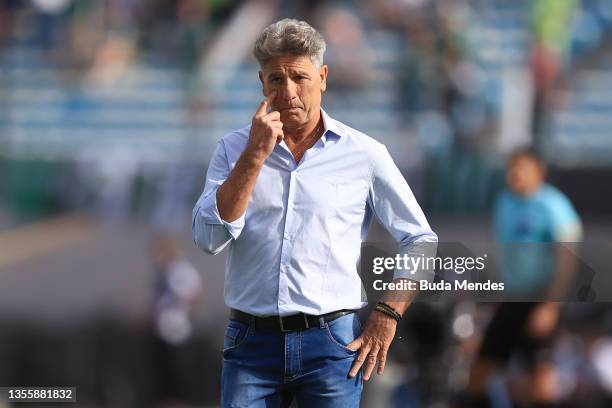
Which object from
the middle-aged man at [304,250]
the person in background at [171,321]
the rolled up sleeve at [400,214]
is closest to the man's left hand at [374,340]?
the middle-aged man at [304,250]

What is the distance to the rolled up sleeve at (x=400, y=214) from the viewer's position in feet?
12.3

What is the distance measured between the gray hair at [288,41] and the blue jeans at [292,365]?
2.55 ft

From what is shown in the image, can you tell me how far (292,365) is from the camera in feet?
12.2

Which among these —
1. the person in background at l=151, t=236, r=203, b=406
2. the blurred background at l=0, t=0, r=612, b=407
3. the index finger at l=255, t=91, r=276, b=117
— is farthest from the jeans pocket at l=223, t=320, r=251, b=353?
the person in background at l=151, t=236, r=203, b=406

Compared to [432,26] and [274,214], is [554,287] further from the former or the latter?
[432,26]

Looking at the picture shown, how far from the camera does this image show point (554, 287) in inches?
226

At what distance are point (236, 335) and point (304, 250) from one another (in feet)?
1.08

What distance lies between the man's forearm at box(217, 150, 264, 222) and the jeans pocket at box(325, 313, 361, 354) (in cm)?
48

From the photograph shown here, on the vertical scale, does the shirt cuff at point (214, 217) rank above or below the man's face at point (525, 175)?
above

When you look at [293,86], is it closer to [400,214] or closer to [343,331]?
[400,214]

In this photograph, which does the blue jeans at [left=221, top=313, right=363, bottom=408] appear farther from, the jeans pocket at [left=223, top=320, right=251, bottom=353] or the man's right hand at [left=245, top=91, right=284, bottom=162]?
the man's right hand at [left=245, top=91, right=284, bottom=162]

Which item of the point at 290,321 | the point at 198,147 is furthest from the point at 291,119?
the point at 198,147

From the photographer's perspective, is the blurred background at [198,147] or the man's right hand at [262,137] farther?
the blurred background at [198,147]

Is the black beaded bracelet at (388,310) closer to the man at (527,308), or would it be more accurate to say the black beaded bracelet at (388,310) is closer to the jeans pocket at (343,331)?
the jeans pocket at (343,331)
